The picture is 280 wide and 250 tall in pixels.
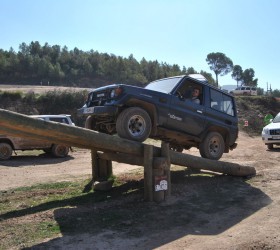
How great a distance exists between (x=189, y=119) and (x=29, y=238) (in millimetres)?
4555

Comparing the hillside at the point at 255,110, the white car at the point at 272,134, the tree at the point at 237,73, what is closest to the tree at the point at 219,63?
the tree at the point at 237,73

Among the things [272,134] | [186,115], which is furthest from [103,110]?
[272,134]

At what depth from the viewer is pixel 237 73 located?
3674 inches

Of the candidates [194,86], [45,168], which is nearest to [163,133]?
[194,86]

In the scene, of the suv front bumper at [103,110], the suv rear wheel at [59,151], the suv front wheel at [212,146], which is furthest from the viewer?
the suv rear wheel at [59,151]

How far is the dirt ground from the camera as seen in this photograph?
222 inches

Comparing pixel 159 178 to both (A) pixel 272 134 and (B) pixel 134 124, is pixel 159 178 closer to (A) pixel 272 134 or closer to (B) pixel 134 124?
(B) pixel 134 124

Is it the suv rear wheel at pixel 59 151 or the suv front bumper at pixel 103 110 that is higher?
the suv front bumper at pixel 103 110

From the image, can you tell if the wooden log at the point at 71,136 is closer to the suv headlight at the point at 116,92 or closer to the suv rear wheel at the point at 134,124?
the suv rear wheel at the point at 134,124

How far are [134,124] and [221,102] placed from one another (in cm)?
320

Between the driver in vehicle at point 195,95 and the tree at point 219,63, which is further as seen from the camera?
the tree at point 219,63

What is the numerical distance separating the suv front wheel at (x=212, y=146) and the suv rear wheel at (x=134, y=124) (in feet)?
7.21

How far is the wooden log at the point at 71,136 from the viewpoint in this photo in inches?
234

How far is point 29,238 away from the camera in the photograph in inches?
229
